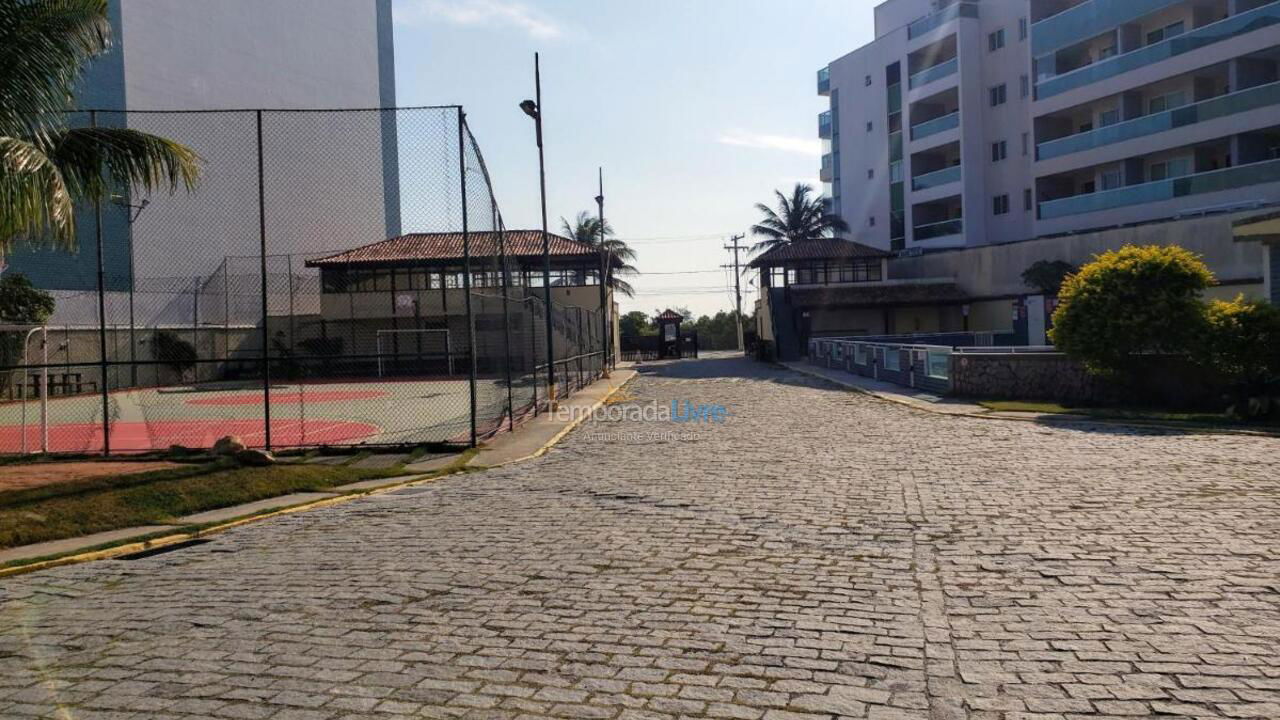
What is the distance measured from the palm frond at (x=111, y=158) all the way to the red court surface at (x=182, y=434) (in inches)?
198

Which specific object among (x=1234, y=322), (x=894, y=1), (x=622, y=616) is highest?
(x=894, y=1)

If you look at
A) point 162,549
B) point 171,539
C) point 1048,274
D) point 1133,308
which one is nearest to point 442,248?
point 171,539

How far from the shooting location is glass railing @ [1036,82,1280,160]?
3512cm

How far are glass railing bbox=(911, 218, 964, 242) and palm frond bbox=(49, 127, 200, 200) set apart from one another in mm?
46987

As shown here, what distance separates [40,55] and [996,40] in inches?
1960

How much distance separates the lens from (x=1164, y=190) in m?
38.6

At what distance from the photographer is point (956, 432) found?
52.1 ft

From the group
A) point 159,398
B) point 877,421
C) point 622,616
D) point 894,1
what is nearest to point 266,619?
point 622,616

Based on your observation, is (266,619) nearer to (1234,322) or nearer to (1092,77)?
(1234,322)

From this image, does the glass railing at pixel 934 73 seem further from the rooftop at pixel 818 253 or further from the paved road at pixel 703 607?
the paved road at pixel 703 607

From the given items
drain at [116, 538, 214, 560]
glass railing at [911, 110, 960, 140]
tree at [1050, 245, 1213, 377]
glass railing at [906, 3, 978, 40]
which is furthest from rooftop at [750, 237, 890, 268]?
drain at [116, 538, 214, 560]

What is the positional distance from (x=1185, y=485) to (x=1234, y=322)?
9.31 metres

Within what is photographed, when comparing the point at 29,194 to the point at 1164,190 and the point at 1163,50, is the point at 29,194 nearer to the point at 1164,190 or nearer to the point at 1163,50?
the point at 1164,190

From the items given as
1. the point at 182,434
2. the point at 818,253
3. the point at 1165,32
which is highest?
the point at 1165,32
